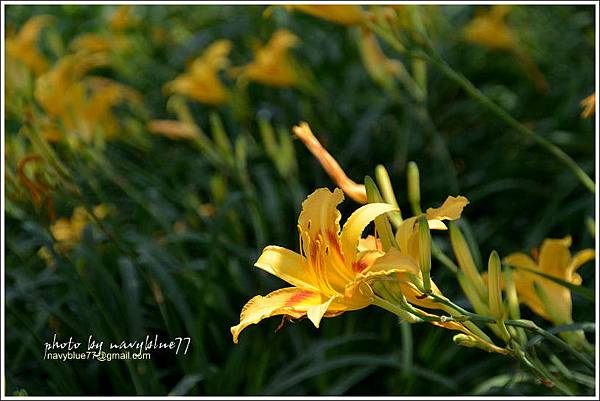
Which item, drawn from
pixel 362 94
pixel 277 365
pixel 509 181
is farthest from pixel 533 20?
pixel 277 365

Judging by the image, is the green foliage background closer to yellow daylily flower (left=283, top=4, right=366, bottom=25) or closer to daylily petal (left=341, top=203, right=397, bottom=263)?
yellow daylily flower (left=283, top=4, right=366, bottom=25)

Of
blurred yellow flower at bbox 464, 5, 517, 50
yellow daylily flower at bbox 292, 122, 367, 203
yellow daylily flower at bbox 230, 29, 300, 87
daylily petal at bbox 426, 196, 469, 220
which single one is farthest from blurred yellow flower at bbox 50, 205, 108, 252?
blurred yellow flower at bbox 464, 5, 517, 50

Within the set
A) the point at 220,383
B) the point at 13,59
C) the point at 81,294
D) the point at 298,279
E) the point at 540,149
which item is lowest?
the point at 540,149

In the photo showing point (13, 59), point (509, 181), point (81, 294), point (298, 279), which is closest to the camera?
point (298, 279)

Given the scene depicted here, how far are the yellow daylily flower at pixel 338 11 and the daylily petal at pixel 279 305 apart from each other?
0.89 m

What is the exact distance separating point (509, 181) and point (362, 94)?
2.59 ft

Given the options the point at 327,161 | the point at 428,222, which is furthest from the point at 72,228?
the point at 428,222

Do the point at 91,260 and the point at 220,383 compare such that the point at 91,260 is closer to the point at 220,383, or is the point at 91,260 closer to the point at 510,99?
the point at 220,383

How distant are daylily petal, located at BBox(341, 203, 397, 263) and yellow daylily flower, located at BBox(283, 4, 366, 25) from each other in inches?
33.9

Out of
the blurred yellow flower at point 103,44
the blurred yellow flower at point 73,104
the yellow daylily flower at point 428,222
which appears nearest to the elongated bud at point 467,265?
the yellow daylily flower at point 428,222

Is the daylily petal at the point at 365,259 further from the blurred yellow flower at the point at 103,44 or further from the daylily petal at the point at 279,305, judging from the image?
the blurred yellow flower at the point at 103,44

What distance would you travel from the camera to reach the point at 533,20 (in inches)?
138

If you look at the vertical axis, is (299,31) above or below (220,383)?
above

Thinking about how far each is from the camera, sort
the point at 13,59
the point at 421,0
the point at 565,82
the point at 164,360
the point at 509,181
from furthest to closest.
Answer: the point at 565,82, the point at 421,0, the point at 509,181, the point at 13,59, the point at 164,360
